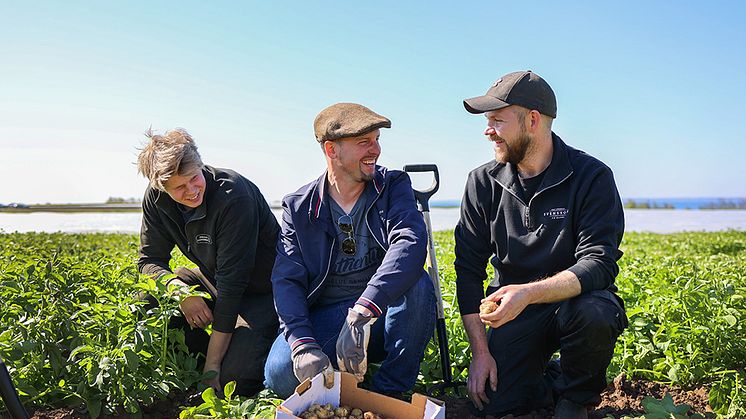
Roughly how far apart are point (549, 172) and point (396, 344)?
1.05m

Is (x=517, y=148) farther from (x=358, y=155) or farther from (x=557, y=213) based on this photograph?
(x=358, y=155)

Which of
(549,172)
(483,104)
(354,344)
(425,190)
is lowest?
(354,344)

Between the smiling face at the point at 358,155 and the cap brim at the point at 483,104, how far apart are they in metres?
0.45

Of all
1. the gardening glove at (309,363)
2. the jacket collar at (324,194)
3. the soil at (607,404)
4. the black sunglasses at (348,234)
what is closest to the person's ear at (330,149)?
the jacket collar at (324,194)

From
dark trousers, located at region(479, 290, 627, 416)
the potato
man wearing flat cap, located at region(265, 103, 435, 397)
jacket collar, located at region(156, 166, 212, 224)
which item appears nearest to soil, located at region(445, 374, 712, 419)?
dark trousers, located at region(479, 290, 627, 416)

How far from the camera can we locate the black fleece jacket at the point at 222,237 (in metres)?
3.24

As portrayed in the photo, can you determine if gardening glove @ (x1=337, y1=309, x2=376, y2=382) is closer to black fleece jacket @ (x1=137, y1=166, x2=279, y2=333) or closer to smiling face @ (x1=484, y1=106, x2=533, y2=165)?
black fleece jacket @ (x1=137, y1=166, x2=279, y2=333)

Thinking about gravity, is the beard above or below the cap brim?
below

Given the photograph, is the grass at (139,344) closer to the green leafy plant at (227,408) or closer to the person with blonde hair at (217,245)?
the green leafy plant at (227,408)

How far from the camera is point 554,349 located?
3182mm

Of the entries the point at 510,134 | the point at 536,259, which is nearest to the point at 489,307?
the point at 536,259

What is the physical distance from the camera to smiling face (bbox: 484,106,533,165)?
9.70 feet

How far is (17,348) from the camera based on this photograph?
Answer: 263 centimetres

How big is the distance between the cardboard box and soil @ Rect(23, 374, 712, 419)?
21.3 inches
